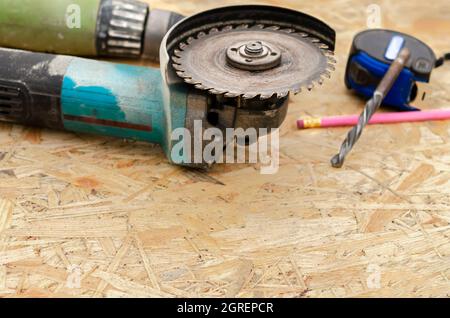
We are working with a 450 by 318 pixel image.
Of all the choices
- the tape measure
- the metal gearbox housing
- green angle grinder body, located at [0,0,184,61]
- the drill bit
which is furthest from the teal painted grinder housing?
the tape measure

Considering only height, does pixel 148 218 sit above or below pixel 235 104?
below

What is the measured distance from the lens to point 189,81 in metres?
1.43

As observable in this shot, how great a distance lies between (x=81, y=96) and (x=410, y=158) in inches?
36.3

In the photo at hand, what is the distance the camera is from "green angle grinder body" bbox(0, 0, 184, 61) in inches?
78.1

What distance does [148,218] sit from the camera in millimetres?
1487

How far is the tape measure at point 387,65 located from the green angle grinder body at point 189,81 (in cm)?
37

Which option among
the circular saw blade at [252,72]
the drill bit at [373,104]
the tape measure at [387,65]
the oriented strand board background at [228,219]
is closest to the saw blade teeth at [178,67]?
the circular saw blade at [252,72]

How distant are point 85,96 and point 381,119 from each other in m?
0.88

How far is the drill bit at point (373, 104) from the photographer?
167 centimetres

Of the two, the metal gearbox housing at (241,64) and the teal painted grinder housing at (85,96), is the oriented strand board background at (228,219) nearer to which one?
the teal painted grinder housing at (85,96)

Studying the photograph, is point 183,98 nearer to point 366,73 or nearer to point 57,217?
point 57,217

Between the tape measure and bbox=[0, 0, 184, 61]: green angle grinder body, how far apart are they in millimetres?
611

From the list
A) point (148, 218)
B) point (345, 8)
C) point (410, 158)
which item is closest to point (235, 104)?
point (148, 218)

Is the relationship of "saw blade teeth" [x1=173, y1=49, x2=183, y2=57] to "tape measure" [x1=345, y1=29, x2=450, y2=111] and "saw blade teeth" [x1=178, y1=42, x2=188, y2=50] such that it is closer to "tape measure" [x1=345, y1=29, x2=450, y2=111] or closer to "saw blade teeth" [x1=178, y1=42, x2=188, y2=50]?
"saw blade teeth" [x1=178, y1=42, x2=188, y2=50]
